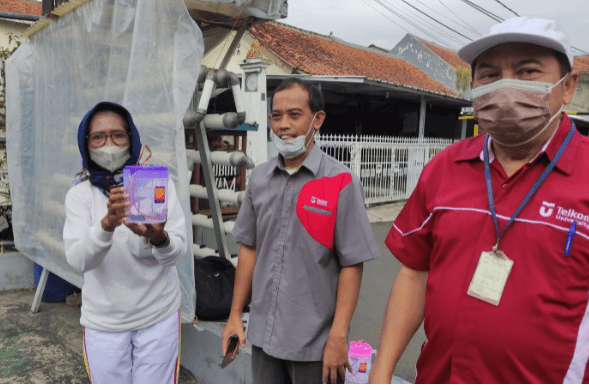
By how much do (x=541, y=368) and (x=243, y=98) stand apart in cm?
285

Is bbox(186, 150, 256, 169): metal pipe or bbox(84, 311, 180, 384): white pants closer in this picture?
bbox(84, 311, 180, 384): white pants

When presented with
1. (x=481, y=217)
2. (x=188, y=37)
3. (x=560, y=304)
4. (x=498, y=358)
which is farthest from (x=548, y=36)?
(x=188, y=37)

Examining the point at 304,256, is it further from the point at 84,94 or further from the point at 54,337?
the point at 54,337

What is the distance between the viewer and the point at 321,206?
185 centimetres

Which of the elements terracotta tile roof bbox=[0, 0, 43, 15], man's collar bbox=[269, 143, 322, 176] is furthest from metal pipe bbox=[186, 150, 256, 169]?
terracotta tile roof bbox=[0, 0, 43, 15]

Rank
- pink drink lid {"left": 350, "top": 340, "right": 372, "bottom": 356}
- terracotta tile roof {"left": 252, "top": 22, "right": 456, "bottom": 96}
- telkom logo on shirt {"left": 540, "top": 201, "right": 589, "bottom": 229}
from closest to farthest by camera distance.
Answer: telkom logo on shirt {"left": 540, "top": 201, "right": 589, "bottom": 229} < pink drink lid {"left": 350, "top": 340, "right": 372, "bottom": 356} < terracotta tile roof {"left": 252, "top": 22, "right": 456, "bottom": 96}

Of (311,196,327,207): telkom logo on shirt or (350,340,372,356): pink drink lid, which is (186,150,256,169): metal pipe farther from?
(311,196,327,207): telkom logo on shirt

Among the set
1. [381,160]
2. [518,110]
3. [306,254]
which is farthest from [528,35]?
[381,160]

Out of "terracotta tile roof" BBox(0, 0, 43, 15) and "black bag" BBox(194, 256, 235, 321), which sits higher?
"terracotta tile roof" BBox(0, 0, 43, 15)

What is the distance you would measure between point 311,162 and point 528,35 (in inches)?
39.1

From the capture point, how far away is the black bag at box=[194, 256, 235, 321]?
3248 millimetres

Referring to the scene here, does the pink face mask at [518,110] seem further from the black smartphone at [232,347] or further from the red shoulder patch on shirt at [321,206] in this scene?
the black smartphone at [232,347]

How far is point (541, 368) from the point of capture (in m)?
1.10

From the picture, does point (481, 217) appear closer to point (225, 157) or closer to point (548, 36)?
point (548, 36)
